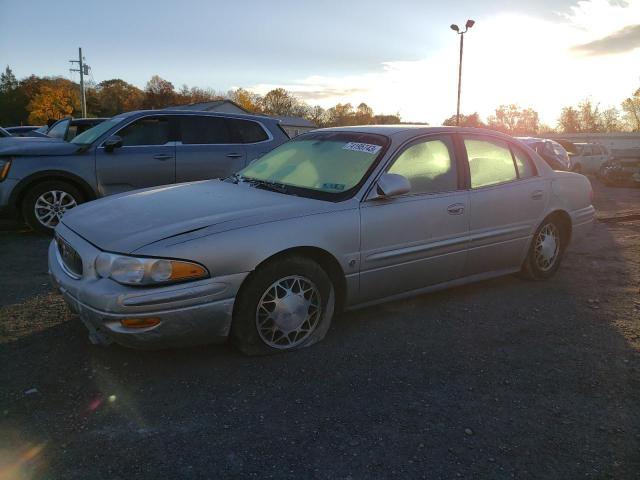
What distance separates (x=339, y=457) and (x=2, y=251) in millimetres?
5309

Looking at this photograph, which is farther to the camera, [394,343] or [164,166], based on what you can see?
[164,166]

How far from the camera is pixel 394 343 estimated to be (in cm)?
365

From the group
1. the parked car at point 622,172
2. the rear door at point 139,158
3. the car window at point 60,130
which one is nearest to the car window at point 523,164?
the rear door at point 139,158

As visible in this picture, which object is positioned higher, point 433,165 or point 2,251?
point 433,165

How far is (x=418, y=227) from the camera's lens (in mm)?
3887

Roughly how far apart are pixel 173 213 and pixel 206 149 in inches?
175

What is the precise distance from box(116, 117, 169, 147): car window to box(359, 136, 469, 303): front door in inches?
178

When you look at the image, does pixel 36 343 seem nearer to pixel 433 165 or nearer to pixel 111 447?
pixel 111 447

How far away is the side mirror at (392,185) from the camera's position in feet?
11.8

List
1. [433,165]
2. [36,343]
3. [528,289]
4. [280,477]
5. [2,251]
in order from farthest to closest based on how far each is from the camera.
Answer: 1. [2,251]
2. [528,289]
3. [433,165]
4. [36,343]
5. [280,477]

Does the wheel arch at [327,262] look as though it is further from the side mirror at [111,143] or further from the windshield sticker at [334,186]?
the side mirror at [111,143]

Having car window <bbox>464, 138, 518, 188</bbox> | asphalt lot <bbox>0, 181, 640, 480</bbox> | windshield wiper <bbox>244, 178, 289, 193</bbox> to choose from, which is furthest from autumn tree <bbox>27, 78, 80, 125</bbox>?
asphalt lot <bbox>0, 181, 640, 480</bbox>

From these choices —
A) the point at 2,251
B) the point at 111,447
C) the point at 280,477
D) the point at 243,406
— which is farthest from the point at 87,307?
the point at 2,251

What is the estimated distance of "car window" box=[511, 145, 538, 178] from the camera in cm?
479
